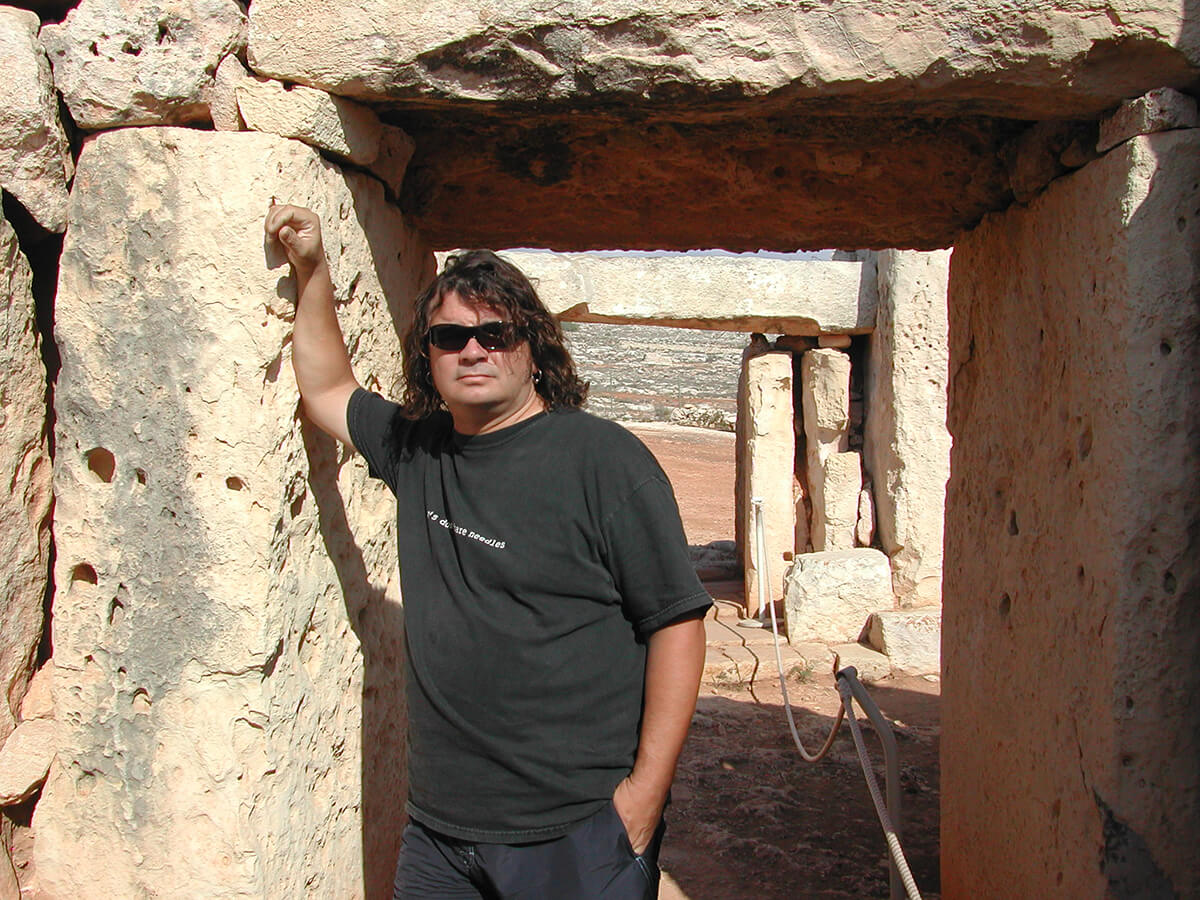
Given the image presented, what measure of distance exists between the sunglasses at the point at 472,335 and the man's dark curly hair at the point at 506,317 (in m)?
0.04

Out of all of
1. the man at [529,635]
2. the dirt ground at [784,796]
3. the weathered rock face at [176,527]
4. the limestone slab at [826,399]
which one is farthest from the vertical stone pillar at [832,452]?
the weathered rock face at [176,527]

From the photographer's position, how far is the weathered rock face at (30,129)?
82.0 inches

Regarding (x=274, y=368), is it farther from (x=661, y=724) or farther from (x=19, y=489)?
(x=661, y=724)

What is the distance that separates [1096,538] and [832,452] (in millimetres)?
6176

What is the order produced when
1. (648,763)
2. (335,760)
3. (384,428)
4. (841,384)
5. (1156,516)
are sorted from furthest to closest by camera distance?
(841,384)
(335,760)
(384,428)
(1156,516)
(648,763)

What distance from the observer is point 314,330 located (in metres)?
2.13

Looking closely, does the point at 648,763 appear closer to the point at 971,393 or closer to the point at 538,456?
the point at 538,456

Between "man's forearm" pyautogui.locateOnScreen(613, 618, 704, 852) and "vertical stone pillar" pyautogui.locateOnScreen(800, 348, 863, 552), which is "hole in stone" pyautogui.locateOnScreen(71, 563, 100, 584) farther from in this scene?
"vertical stone pillar" pyautogui.locateOnScreen(800, 348, 863, 552)

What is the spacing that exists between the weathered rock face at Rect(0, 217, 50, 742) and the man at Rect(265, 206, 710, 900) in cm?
61

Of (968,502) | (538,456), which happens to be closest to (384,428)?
(538,456)

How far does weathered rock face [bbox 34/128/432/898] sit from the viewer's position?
2.03m

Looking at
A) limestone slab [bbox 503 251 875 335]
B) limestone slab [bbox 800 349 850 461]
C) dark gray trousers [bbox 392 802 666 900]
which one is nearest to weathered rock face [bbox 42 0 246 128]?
dark gray trousers [bbox 392 802 666 900]

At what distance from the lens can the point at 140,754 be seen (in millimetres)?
2088

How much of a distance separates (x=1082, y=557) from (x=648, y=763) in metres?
1.04
